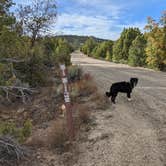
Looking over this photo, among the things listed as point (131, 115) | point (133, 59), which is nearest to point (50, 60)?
point (131, 115)

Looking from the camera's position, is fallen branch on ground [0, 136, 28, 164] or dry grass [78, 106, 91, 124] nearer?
fallen branch on ground [0, 136, 28, 164]

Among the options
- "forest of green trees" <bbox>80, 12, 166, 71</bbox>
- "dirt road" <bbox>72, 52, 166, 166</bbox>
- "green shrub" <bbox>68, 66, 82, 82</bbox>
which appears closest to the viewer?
"dirt road" <bbox>72, 52, 166, 166</bbox>

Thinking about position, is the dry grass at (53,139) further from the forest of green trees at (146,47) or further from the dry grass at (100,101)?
the forest of green trees at (146,47)

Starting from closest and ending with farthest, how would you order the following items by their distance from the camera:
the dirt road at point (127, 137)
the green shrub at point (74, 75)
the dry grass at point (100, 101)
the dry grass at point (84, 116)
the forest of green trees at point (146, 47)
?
the dirt road at point (127, 137) → the dry grass at point (84, 116) → the dry grass at point (100, 101) → the green shrub at point (74, 75) → the forest of green trees at point (146, 47)

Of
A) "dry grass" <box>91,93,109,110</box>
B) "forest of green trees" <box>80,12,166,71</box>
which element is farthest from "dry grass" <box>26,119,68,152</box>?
"forest of green trees" <box>80,12,166,71</box>

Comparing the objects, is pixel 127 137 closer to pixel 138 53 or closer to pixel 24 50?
pixel 24 50

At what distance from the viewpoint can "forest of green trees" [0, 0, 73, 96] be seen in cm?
830

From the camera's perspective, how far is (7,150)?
7.74 metres

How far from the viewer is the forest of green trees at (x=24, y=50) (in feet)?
27.2

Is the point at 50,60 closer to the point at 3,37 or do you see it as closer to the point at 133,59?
the point at 3,37

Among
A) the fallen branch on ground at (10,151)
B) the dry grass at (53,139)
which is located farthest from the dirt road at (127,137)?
the fallen branch on ground at (10,151)

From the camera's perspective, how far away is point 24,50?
1228 centimetres

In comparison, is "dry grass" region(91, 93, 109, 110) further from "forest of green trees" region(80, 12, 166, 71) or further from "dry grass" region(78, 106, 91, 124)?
"forest of green trees" region(80, 12, 166, 71)

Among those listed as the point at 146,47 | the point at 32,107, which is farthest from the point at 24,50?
the point at 146,47
